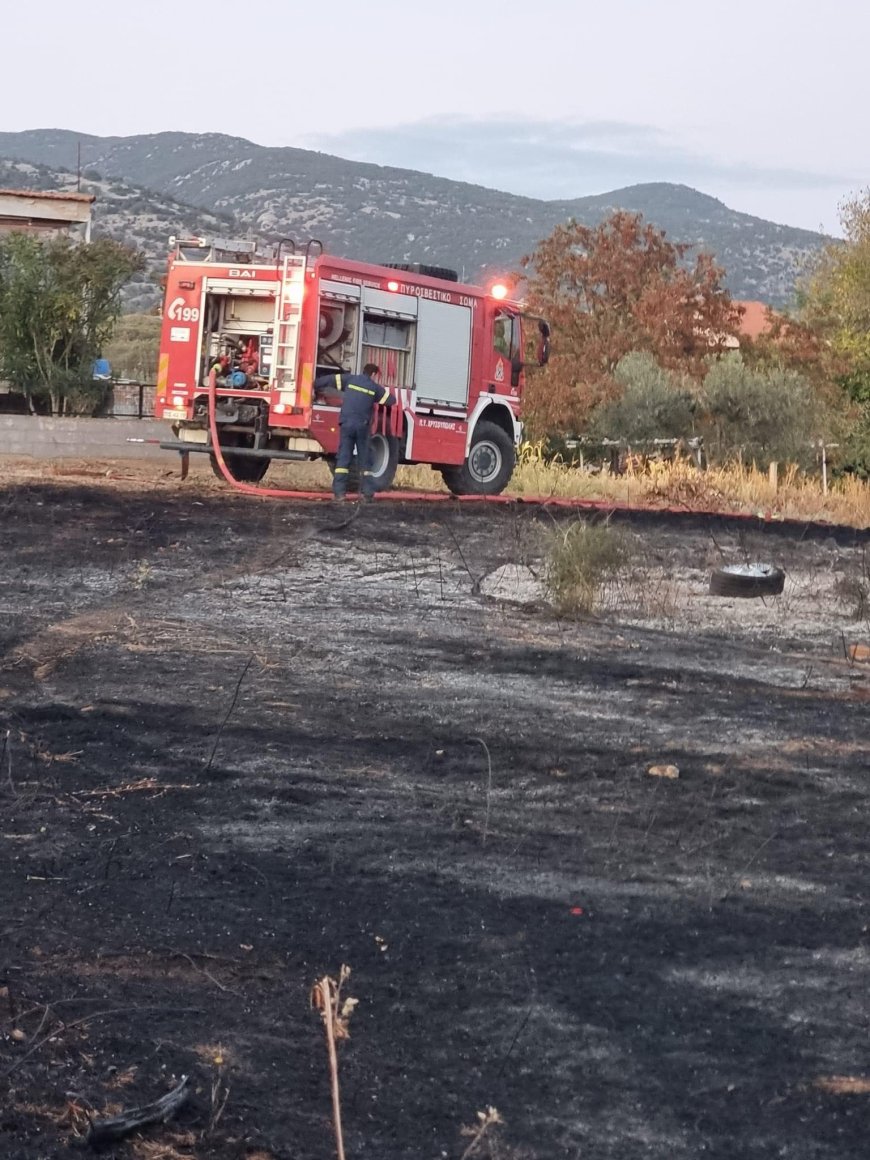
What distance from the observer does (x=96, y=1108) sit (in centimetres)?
351

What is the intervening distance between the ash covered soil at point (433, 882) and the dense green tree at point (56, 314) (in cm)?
1820

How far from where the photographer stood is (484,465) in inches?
876

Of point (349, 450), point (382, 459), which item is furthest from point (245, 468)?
point (349, 450)

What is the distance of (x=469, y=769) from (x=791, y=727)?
1780 mm

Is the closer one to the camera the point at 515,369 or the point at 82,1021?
the point at 82,1021

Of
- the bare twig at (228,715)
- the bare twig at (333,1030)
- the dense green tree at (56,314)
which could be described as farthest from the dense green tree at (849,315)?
the bare twig at (333,1030)

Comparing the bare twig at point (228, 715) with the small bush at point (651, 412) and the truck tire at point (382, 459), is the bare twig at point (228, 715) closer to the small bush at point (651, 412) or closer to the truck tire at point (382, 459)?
the truck tire at point (382, 459)

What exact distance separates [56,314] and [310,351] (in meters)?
10.4

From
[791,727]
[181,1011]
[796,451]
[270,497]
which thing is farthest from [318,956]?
[796,451]

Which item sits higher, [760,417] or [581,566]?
[760,417]

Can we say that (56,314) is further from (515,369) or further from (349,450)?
(349,450)

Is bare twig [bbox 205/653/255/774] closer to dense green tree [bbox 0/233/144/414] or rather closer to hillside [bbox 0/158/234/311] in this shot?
dense green tree [bbox 0/233/144/414]

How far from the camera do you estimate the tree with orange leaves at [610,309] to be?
127 ft

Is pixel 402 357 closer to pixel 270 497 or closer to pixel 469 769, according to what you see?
pixel 270 497
